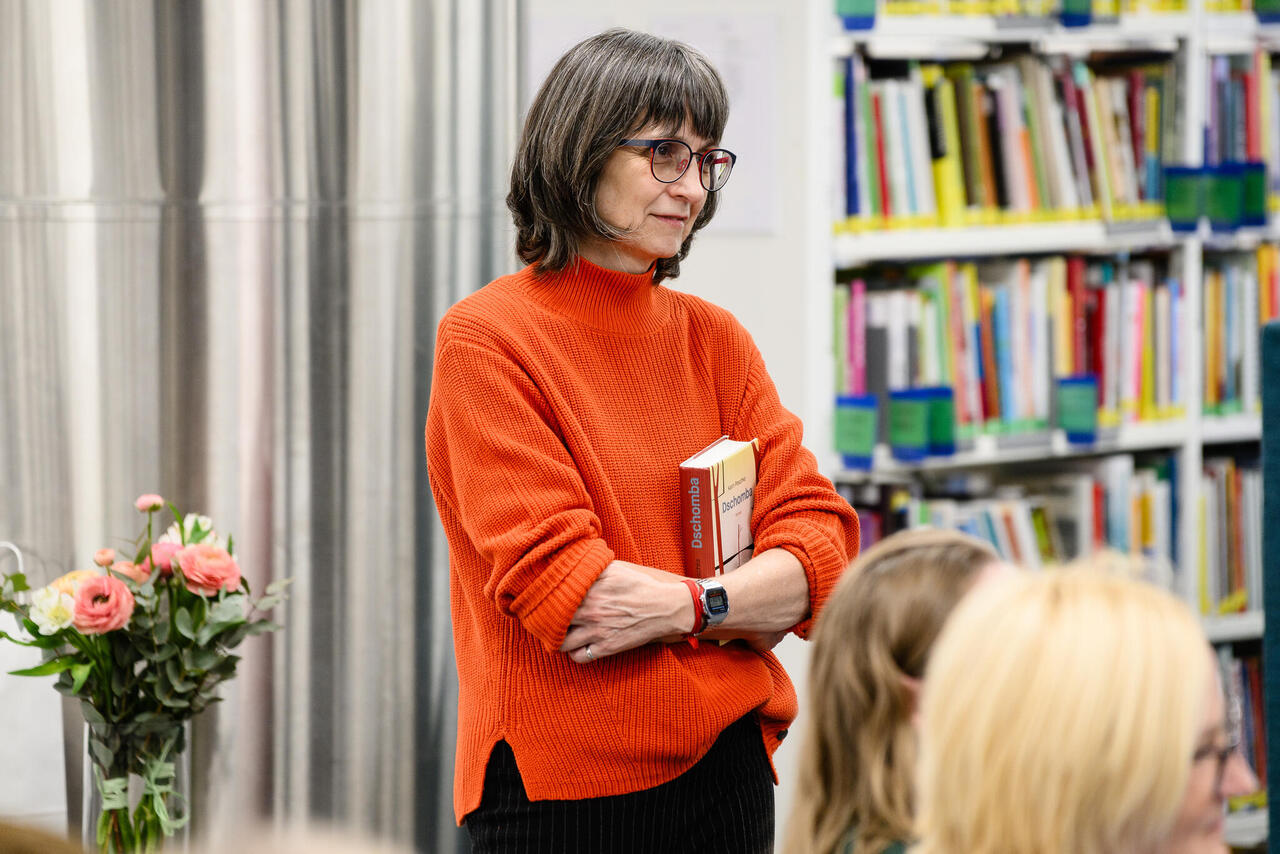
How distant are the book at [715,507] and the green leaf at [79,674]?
84 cm

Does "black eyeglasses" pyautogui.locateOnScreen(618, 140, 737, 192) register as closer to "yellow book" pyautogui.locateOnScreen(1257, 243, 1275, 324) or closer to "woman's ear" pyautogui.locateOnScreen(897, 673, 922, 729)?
"woman's ear" pyautogui.locateOnScreen(897, 673, 922, 729)

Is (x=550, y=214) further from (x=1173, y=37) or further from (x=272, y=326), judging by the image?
(x=1173, y=37)

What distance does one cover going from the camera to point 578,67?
60.6 inches

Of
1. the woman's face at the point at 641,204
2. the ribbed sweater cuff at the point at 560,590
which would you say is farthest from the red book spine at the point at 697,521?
the woman's face at the point at 641,204

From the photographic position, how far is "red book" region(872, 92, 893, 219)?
2.75 m

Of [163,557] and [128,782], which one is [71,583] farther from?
[128,782]

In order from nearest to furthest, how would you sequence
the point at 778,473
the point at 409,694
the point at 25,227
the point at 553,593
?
the point at 553,593
the point at 778,473
the point at 25,227
the point at 409,694

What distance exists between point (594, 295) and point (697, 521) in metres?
0.30

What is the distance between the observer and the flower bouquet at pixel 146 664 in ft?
5.89

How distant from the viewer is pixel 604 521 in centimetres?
152

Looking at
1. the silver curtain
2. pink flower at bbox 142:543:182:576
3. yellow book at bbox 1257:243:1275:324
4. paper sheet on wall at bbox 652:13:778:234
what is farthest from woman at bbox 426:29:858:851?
yellow book at bbox 1257:243:1275:324

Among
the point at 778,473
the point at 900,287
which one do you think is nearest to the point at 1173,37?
the point at 900,287

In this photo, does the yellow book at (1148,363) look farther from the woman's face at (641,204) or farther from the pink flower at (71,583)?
the pink flower at (71,583)

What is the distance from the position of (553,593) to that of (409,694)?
1.00m
